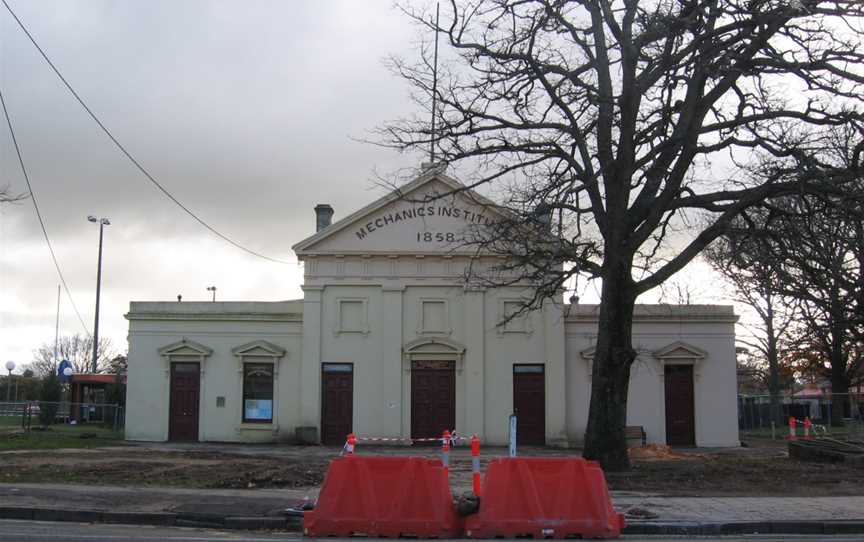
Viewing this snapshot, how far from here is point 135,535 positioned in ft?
38.2

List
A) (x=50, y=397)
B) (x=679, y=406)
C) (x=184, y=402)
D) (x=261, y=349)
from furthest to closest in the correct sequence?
(x=50, y=397) → (x=184, y=402) → (x=261, y=349) → (x=679, y=406)

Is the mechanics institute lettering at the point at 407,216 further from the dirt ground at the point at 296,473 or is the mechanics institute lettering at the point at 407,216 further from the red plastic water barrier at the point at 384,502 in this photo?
the red plastic water barrier at the point at 384,502

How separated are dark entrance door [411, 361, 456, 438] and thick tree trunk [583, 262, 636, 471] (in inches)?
510

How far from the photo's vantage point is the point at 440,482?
1201 cm

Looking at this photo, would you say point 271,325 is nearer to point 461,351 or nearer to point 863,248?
point 461,351

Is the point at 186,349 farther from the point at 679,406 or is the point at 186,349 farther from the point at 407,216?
the point at 679,406

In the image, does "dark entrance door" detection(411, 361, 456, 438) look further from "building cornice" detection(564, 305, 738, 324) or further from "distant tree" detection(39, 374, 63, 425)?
"distant tree" detection(39, 374, 63, 425)

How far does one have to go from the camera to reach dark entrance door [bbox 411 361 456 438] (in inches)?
1313

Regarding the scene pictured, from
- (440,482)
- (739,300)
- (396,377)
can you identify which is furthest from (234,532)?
(739,300)

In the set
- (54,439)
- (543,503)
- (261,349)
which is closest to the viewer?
(543,503)

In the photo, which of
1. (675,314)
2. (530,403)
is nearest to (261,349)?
(530,403)

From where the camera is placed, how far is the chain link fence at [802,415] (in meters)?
37.1

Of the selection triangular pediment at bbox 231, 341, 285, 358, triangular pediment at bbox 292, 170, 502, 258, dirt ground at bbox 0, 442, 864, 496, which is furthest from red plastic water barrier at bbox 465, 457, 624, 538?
triangular pediment at bbox 231, 341, 285, 358

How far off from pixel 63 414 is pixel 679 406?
32.4 metres
